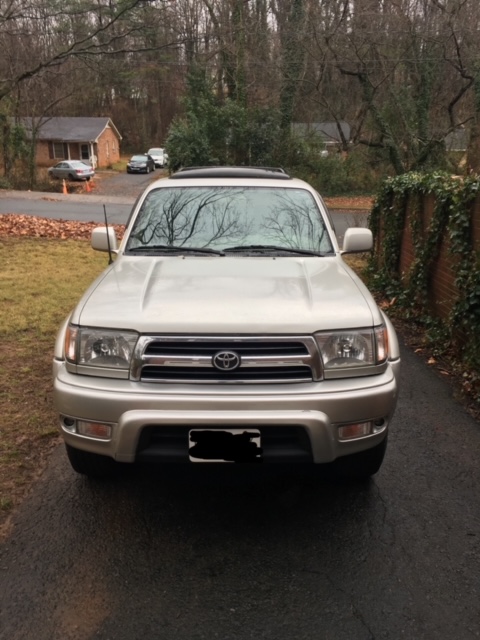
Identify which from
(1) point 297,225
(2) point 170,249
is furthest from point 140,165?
(2) point 170,249

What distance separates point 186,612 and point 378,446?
139cm

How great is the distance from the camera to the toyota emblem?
2686 millimetres

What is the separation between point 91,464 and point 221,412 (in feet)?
3.56

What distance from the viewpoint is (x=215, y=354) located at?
2703mm

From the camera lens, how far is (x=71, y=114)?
62.4m

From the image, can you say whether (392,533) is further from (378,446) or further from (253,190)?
(253,190)

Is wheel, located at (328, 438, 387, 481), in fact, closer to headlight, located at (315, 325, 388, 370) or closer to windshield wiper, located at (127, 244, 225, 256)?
headlight, located at (315, 325, 388, 370)

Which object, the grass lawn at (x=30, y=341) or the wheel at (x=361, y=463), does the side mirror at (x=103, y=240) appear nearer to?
the grass lawn at (x=30, y=341)

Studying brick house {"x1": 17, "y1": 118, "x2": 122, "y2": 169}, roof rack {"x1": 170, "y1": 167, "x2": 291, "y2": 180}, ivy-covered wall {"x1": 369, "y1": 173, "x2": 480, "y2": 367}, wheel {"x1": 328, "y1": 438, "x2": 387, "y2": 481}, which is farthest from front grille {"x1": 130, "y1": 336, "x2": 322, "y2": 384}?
brick house {"x1": 17, "y1": 118, "x2": 122, "y2": 169}

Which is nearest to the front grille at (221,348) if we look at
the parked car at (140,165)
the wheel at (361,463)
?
the wheel at (361,463)

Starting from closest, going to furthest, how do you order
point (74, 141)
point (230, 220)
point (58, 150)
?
point (230, 220), point (74, 141), point (58, 150)

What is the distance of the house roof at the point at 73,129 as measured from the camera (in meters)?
52.2

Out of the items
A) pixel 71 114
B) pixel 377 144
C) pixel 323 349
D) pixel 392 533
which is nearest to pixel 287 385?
pixel 323 349

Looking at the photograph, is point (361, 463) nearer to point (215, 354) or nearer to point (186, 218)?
point (215, 354)
